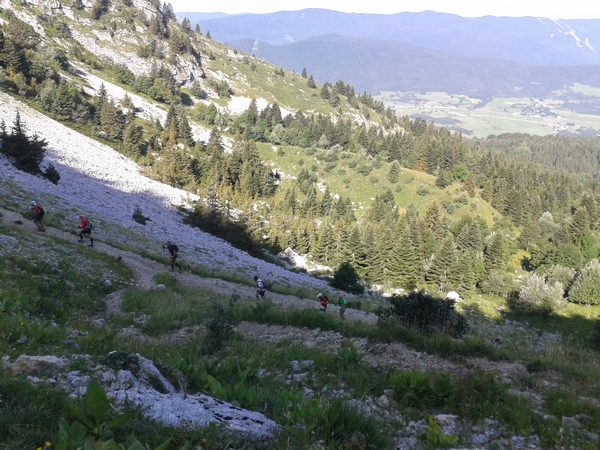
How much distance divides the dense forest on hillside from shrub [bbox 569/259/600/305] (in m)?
0.33

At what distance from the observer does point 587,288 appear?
40562mm

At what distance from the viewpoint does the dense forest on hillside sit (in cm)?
5147

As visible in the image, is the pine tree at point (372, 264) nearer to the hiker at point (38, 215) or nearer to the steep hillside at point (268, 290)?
the steep hillside at point (268, 290)

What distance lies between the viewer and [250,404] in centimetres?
546

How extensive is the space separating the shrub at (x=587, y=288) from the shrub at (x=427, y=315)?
38.5 meters

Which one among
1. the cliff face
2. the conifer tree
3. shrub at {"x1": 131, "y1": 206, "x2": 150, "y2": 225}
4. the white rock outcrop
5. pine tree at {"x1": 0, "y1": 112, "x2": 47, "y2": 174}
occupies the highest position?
the cliff face

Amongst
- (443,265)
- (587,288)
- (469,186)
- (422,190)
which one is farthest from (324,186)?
(587,288)

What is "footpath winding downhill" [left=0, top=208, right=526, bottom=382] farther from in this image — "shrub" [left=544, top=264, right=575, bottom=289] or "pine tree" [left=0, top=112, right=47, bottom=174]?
"shrub" [left=544, top=264, right=575, bottom=289]

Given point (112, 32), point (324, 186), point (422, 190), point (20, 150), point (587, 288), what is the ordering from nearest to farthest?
point (20, 150) → point (587, 288) → point (422, 190) → point (324, 186) → point (112, 32)

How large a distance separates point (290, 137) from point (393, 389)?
115083 millimetres

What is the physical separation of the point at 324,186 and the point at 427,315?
85634mm

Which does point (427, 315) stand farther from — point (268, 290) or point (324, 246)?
point (324, 246)

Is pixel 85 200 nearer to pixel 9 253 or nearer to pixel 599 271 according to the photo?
pixel 9 253

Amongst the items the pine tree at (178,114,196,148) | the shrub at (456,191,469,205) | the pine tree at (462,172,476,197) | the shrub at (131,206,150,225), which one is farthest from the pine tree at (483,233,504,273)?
the pine tree at (178,114,196,148)
